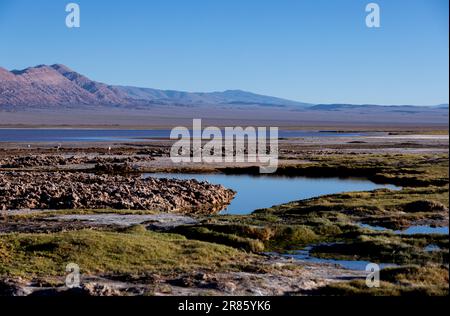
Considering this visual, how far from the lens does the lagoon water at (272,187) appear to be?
33.5 metres

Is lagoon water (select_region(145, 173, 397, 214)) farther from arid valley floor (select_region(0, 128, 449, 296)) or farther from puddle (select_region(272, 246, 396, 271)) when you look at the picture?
puddle (select_region(272, 246, 396, 271))

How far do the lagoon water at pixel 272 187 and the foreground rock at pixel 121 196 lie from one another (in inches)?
52.4

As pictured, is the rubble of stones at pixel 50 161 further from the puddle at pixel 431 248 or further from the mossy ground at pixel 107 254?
the puddle at pixel 431 248

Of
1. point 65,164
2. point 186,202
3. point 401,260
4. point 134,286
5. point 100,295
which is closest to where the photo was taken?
point 100,295

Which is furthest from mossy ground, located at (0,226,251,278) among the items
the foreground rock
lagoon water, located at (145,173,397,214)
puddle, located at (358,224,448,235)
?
lagoon water, located at (145,173,397,214)

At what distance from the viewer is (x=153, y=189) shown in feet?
106

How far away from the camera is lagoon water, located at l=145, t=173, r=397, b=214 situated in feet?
110

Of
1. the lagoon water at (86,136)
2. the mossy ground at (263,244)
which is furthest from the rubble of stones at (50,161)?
the lagoon water at (86,136)

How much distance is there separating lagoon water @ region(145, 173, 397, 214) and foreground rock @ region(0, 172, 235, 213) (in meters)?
1.33

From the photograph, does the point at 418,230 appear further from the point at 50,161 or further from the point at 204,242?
the point at 50,161
